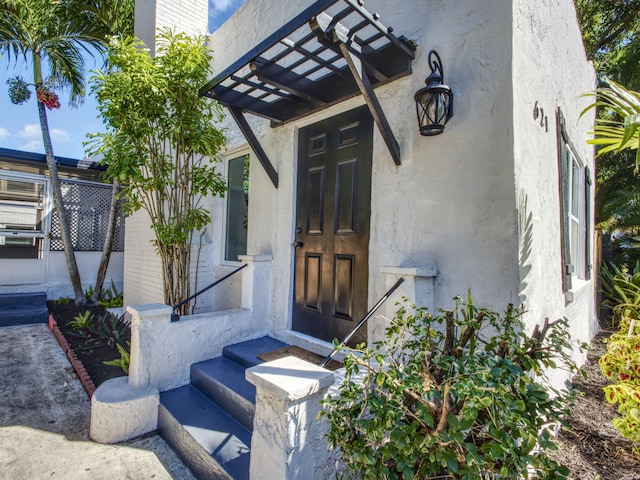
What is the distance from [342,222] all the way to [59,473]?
9.46 ft

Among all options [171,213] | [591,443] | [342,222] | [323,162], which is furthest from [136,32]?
[591,443]

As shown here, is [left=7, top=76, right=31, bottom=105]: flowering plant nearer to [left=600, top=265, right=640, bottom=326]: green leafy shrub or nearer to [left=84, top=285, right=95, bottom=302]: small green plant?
[left=84, top=285, right=95, bottom=302]: small green plant

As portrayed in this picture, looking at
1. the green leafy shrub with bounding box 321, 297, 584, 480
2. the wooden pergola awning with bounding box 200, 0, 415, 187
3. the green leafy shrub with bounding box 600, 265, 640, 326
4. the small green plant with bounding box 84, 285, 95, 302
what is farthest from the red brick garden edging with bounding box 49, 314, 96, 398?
the green leafy shrub with bounding box 600, 265, 640, 326

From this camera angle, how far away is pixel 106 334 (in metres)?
4.81

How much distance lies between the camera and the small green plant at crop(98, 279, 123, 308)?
6.77 metres

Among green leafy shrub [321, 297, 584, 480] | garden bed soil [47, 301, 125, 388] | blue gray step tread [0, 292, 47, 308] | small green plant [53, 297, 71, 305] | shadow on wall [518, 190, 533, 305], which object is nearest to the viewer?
green leafy shrub [321, 297, 584, 480]

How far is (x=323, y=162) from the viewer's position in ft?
11.2

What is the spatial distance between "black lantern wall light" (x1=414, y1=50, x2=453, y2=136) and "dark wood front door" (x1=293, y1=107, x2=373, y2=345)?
69cm

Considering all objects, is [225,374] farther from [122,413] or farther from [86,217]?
[86,217]

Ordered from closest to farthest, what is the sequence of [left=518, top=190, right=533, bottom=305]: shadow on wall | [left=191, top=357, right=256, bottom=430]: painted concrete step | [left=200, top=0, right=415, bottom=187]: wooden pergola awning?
[left=518, top=190, right=533, bottom=305]: shadow on wall < [left=200, top=0, right=415, bottom=187]: wooden pergola awning < [left=191, top=357, right=256, bottom=430]: painted concrete step

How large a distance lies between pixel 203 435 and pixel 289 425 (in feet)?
3.94

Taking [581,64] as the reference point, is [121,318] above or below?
below

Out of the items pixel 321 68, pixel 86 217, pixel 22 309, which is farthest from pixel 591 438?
pixel 86 217

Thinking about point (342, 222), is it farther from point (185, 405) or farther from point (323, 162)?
point (185, 405)
